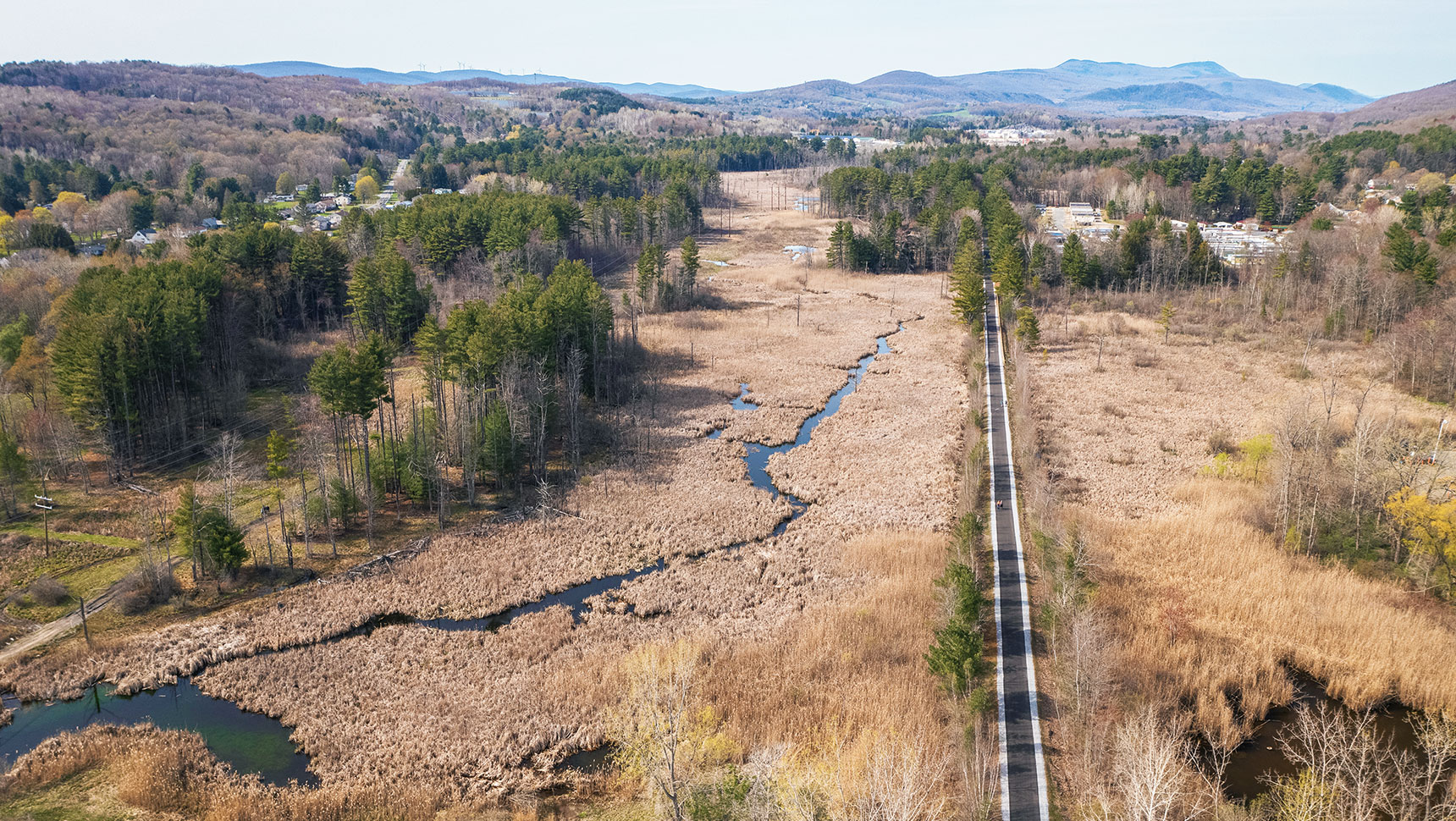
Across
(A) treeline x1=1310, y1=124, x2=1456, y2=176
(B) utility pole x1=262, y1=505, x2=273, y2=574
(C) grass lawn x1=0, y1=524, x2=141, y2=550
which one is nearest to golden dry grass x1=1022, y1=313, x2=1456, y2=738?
(B) utility pole x1=262, y1=505, x2=273, y2=574

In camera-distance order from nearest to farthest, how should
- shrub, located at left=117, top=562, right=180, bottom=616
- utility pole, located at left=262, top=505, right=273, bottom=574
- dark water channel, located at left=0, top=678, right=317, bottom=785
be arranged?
dark water channel, located at left=0, top=678, right=317, bottom=785 < shrub, located at left=117, top=562, right=180, bottom=616 < utility pole, located at left=262, top=505, right=273, bottom=574

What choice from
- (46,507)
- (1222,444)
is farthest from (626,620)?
(1222,444)

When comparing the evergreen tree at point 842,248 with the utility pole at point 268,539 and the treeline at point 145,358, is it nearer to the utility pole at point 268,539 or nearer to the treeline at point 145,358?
the treeline at point 145,358

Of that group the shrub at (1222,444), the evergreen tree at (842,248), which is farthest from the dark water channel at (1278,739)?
the evergreen tree at (842,248)

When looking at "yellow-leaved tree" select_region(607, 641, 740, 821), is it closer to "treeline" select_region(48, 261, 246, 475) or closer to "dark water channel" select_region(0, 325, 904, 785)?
"dark water channel" select_region(0, 325, 904, 785)

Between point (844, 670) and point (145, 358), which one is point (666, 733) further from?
point (145, 358)
